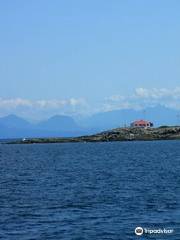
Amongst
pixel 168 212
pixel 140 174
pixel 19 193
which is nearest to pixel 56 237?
pixel 168 212

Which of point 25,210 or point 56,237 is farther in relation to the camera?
point 25,210

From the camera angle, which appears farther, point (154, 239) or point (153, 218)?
point (153, 218)

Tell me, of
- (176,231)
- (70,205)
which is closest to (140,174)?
(70,205)

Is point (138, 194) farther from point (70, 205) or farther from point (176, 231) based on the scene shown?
point (176, 231)

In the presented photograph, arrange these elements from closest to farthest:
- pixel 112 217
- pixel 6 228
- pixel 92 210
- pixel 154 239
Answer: pixel 154 239 < pixel 6 228 < pixel 112 217 < pixel 92 210

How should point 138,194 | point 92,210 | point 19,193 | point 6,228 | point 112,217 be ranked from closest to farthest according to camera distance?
point 6,228 → point 112,217 → point 92,210 → point 138,194 → point 19,193

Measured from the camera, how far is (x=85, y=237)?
38.4 metres

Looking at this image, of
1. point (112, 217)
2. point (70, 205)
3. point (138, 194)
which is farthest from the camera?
point (138, 194)

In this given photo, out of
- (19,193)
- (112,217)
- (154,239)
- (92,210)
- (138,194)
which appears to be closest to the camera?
(154,239)

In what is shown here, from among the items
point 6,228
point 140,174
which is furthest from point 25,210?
point 140,174

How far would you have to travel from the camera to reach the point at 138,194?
6053 centimetres

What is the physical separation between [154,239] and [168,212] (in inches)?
386

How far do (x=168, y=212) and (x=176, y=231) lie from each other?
25.1 feet

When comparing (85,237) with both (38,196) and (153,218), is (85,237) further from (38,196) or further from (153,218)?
(38,196)
